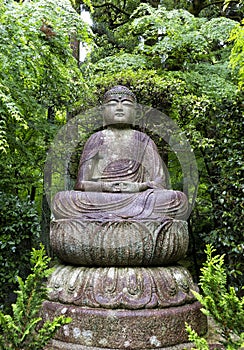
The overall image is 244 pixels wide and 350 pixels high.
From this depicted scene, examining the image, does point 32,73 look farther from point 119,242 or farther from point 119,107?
point 119,242

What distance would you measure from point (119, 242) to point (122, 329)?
751 millimetres

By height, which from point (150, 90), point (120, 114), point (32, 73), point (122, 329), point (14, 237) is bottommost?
point (122, 329)

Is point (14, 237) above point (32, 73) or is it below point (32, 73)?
below

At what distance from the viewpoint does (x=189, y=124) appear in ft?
20.4

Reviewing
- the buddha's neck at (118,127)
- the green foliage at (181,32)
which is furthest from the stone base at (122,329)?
the green foliage at (181,32)

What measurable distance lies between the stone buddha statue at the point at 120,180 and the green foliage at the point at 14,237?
5.00 ft

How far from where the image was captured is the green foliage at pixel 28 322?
1.95m

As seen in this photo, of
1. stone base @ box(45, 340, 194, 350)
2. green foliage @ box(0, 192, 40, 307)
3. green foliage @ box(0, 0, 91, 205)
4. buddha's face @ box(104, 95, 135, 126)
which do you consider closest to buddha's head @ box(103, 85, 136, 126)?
buddha's face @ box(104, 95, 135, 126)

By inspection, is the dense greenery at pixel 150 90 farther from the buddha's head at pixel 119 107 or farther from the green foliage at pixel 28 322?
the green foliage at pixel 28 322

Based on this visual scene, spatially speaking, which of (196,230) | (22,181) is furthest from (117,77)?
(196,230)

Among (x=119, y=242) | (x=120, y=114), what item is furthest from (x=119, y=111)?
(x=119, y=242)

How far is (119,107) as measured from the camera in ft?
16.0

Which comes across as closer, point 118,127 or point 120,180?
point 120,180

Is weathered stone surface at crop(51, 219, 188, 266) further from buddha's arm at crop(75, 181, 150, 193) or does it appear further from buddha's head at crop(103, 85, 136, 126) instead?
buddha's head at crop(103, 85, 136, 126)
